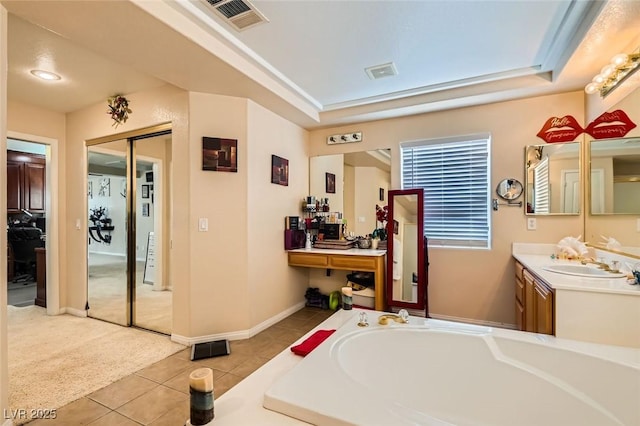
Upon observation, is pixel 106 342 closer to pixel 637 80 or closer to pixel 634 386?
pixel 634 386

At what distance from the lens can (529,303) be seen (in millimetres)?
2262

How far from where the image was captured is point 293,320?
135 inches

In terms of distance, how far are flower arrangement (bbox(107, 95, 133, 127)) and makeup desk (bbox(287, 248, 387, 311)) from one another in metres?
2.33

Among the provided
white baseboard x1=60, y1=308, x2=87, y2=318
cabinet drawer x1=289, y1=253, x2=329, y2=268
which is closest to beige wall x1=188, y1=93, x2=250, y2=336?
cabinet drawer x1=289, y1=253, x2=329, y2=268

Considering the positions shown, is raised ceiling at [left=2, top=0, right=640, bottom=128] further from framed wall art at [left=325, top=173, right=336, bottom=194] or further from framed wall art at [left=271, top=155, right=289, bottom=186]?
framed wall art at [left=325, top=173, right=336, bottom=194]

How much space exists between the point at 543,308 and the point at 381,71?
2.27 m

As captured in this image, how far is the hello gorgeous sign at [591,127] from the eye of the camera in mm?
2201

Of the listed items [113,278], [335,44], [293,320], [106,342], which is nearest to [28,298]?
[113,278]

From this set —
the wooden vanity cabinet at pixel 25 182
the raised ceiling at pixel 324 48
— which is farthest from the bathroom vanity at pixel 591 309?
the wooden vanity cabinet at pixel 25 182

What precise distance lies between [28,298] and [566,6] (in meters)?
6.80

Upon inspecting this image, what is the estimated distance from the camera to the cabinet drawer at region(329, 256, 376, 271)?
10.4ft

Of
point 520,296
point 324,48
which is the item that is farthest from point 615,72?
point 324,48

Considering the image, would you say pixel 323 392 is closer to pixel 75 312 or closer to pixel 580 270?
pixel 580 270

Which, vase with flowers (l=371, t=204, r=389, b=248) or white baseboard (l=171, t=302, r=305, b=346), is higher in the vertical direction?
vase with flowers (l=371, t=204, r=389, b=248)
